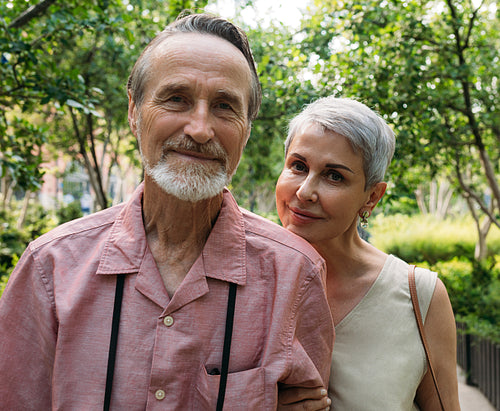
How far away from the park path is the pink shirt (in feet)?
19.4

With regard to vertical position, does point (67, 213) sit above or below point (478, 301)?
A: below

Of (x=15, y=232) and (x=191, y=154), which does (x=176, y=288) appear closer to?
(x=191, y=154)

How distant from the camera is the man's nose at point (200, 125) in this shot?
163 cm

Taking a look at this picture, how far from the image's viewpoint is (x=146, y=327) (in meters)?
1.62

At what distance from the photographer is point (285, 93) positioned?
5.38 m

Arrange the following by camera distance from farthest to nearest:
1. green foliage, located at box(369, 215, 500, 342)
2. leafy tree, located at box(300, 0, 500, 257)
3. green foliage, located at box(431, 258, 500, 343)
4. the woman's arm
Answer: green foliage, located at box(369, 215, 500, 342)
green foliage, located at box(431, 258, 500, 343)
leafy tree, located at box(300, 0, 500, 257)
the woman's arm

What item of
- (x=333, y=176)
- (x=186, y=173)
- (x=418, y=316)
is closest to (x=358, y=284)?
(x=418, y=316)

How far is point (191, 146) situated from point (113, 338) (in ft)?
2.25

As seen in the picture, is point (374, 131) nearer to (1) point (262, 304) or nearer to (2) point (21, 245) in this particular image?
(1) point (262, 304)

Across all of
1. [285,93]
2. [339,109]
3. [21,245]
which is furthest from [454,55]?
[21,245]

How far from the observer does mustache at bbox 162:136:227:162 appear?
167 cm

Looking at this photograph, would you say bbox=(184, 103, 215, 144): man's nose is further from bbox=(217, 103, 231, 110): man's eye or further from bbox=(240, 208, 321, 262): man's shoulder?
bbox=(240, 208, 321, 262): man's shoulder

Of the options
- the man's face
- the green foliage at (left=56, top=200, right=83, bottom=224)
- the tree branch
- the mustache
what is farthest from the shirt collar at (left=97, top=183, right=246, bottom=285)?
the green foliage at (left=56, top=200, right=83, bottom=224)

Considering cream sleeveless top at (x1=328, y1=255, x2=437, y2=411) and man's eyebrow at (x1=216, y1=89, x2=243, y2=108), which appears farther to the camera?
cream sleeveless top at (x1=328, y1=255, x2=437, y2=411)
